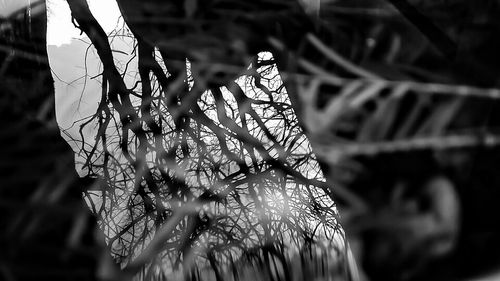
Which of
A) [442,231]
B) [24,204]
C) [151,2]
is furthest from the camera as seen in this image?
[151,2]

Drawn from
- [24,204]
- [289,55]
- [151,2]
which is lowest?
[24,204]

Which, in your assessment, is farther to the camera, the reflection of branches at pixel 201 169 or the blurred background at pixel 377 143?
the reflection of branches at pixel 201 169

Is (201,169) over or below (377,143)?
over

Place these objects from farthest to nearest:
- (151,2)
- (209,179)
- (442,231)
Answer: (209,179) < (151,2) < (442,231)

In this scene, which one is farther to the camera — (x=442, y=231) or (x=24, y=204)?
(x=24, y=204)

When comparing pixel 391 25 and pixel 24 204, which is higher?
pixel 391 25

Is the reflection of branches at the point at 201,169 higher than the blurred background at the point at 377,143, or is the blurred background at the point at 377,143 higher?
the reflection of branches at the point at 201,169

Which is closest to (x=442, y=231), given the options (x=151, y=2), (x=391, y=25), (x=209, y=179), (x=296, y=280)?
(x=391, y=25)

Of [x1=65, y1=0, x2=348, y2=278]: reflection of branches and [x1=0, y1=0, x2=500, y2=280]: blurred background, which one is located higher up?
[x1=65, y1=0, x2=348, y2=278]: reflection of branches

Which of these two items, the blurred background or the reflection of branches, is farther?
the reflection of branches

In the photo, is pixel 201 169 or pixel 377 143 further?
pixel 201 169

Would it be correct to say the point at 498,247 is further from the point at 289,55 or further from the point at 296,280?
the point at 296,280
